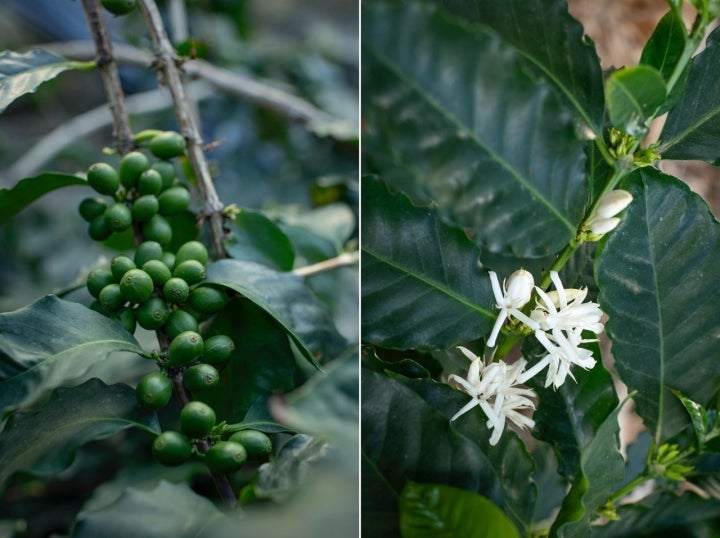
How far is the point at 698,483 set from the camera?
0.50m

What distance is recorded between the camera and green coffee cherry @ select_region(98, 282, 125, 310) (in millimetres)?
378

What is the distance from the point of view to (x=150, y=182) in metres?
0.43

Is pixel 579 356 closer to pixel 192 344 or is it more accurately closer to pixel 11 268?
pixel 192 344

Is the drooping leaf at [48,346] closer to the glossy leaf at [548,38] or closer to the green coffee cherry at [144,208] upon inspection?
the green coffee cherry at [144,208]

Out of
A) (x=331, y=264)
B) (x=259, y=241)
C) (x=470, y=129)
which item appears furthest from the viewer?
(x=331, y=264)

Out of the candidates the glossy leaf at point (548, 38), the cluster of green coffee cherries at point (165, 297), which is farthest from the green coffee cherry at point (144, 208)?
the glossy leaf at point (548, 38)

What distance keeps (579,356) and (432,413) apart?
0.28 ft

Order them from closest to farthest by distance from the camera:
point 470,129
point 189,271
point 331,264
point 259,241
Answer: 1. point 470,129
2. point 189,271
3. point 259,241
4. point 331,264

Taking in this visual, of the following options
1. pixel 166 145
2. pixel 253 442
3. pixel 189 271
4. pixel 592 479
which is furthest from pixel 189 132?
pixel 592 479

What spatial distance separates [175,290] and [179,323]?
0.7 inches

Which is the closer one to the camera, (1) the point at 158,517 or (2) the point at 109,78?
(1) the point at 158,517

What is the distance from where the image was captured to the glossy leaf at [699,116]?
1.22ft

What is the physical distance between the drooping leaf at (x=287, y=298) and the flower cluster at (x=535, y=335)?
102 mm

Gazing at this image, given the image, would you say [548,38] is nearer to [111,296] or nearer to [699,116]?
[699,116]
